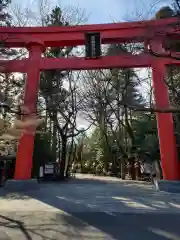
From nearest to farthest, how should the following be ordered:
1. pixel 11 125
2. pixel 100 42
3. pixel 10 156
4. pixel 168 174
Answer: pixel 11 125 < pixel 168 174 < pixel 100 42 < pixel 10 156

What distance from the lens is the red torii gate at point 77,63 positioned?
35.3 ft

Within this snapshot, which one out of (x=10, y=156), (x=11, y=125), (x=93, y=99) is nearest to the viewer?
(x=11, y=125)

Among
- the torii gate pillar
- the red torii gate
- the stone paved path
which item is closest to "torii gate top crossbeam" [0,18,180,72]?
the red torii gate

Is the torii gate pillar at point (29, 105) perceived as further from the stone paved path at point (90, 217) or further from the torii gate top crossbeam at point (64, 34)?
the stone paved path at point (90, 217)

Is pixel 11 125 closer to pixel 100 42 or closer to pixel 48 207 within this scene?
pixel 48 207

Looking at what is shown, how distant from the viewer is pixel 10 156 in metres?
14.6

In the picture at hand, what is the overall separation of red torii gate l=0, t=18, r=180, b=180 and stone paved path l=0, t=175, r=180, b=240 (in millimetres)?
1960

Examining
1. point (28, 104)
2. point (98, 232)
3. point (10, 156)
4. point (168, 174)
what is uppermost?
point (28, 104)

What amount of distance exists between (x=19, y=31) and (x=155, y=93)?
616 cm

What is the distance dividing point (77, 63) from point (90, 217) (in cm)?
685

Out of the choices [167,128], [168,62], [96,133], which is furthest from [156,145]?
[96,133]

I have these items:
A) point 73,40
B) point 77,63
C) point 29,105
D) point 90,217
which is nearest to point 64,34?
point 73,40

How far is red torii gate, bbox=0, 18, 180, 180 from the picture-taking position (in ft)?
35.3

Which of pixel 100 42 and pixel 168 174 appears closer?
pixel 168 174
